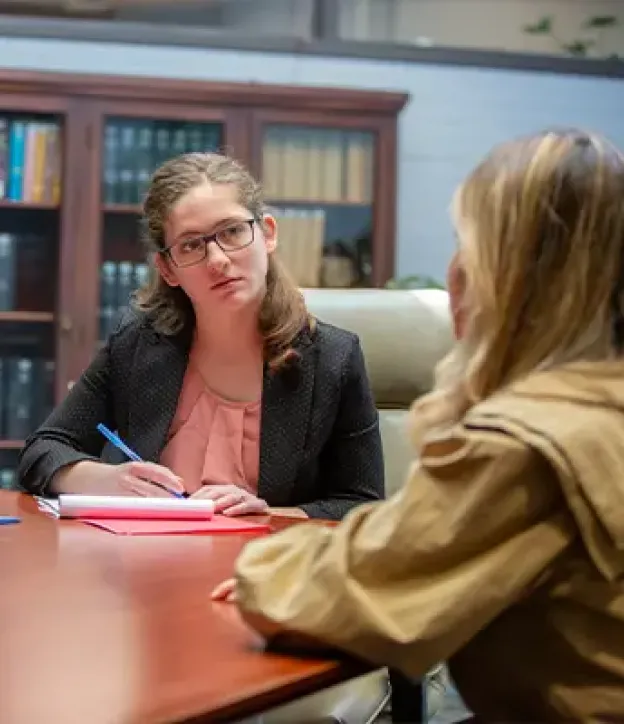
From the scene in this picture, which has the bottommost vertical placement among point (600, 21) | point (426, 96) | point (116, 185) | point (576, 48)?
point (116, 185)

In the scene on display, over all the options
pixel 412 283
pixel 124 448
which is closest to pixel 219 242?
pixel 124 448

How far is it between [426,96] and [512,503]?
327cm

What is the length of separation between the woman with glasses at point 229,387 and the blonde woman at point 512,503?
727mm

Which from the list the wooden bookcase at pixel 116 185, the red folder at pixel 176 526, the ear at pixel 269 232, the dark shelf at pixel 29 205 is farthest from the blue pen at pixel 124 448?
the dark shelf at pixel 29 205

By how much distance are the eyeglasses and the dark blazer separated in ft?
0.54

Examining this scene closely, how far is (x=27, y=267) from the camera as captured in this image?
3.49m

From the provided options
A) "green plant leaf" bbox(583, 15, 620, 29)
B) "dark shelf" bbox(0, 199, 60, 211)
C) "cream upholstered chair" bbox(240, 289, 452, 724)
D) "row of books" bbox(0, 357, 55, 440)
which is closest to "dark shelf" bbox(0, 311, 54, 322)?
"row of books" bbox(0, 357, 55, 440)

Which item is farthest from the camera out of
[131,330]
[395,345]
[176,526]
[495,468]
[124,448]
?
[395,345]

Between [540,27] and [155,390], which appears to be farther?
[540,27]

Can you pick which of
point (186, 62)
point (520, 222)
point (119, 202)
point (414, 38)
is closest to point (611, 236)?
point (520, 222)

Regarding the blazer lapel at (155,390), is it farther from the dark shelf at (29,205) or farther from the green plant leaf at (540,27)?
the green plant leaf at (540,27)

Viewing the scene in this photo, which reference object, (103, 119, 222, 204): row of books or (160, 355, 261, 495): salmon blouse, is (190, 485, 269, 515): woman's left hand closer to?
(160, 355, 261, 495): salmon blouse

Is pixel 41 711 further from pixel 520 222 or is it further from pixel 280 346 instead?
pixel 280 346

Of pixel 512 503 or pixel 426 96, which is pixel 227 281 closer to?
pixel 512 503
